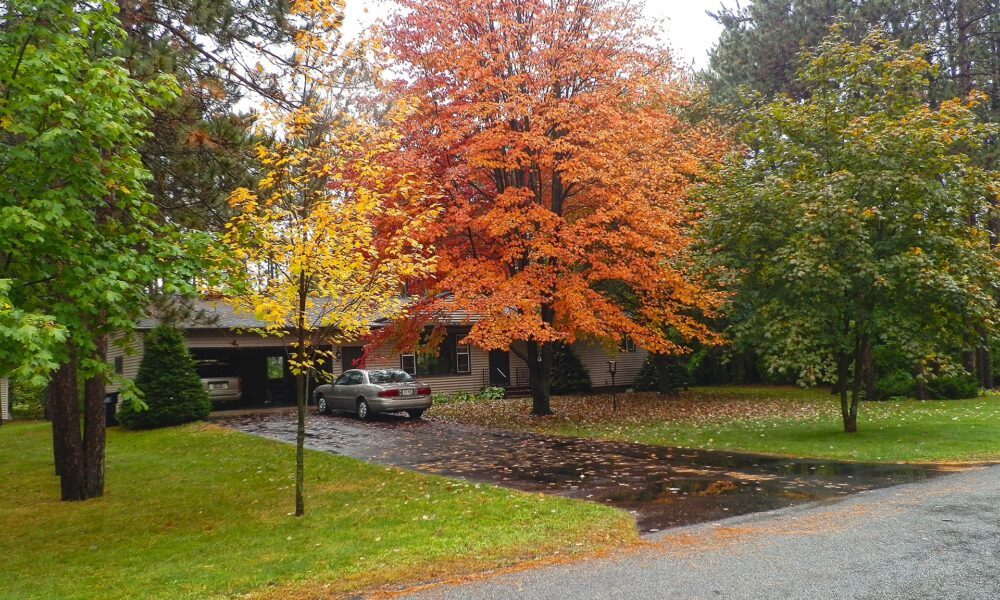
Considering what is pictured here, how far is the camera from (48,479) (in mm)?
13336

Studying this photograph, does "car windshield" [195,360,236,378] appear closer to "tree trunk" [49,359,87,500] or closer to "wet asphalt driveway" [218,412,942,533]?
"wet asphalt driveway" [218,412,942,533]

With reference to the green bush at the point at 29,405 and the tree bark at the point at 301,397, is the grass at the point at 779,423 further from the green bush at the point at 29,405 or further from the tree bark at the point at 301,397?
the green bush at the point at 29,405

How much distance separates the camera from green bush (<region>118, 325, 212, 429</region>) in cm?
2000

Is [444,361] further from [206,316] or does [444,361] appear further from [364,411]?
[206,316]

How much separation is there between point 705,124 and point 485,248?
410 inches

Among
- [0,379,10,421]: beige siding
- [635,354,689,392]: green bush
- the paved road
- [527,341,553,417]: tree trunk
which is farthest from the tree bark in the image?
[0,379,10,421]: beige siding

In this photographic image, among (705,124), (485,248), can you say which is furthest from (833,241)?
(705,124)

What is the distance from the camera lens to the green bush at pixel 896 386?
74.1ft

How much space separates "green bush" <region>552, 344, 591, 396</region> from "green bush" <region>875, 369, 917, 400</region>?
442 inches

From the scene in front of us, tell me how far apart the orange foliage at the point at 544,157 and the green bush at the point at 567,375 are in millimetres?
10939

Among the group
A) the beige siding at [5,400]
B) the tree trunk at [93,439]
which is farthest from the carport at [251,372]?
the tree trunk at [93,439]

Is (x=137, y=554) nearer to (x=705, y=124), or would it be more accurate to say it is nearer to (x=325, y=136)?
(x=325, y=136)

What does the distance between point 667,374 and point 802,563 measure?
22.2 meters

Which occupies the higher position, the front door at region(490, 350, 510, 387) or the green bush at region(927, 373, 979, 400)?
the front door at region(490, 350, 510, 387)
